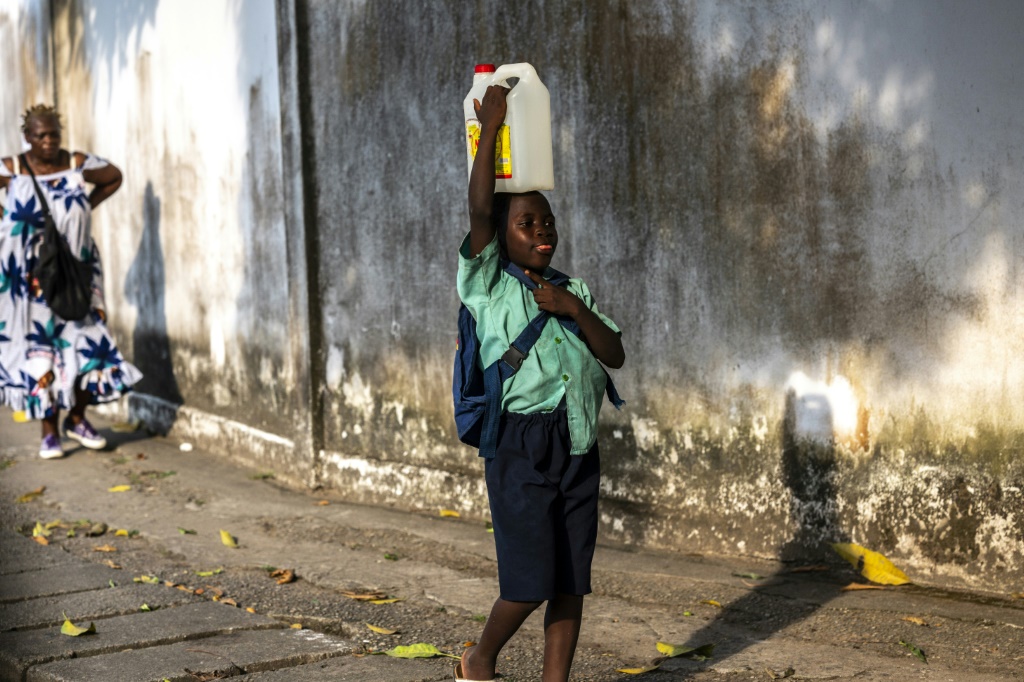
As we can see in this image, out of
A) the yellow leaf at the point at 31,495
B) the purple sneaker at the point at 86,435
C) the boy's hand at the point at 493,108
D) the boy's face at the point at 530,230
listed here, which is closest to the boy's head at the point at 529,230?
the boy's face at the point at 530,230

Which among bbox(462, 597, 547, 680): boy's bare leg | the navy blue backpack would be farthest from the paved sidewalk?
the navy blue backpack

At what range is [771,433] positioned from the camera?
4.94m

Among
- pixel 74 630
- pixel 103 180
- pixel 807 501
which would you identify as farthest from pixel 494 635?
pixel 103 180

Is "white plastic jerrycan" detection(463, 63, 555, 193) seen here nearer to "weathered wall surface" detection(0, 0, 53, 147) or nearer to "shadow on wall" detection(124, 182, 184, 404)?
"shadow on wall" detection(124, 182, 184, 404)

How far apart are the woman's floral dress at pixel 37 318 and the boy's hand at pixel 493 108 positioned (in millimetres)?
5320

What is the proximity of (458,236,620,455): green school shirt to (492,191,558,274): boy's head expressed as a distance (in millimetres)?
52

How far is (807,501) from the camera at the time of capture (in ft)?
16.0

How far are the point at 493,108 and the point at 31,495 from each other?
4537 millimetres

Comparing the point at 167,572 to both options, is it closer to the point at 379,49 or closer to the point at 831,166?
the point at 379,49

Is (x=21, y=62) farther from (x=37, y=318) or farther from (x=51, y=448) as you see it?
(x=51, y=448)

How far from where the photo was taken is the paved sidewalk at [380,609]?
13.1ft

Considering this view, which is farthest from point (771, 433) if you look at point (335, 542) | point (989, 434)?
point (335, 542)

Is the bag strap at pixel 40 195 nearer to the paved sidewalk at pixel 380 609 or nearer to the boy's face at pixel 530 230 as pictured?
the paved sidewalk at pixel 380 609

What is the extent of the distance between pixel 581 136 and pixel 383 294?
1490mm
